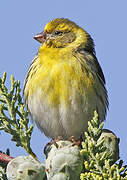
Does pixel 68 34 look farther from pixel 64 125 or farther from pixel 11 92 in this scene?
pixel 11 92

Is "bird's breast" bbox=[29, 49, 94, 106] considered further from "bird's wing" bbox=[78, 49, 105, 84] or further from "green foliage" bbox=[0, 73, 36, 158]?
"green foliage" bbox=[0, 73, 36, 158]

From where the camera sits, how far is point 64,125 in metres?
3.72

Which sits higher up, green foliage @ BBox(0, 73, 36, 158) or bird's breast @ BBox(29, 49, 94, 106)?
bird's breast @ BBox(29, 49, 94, 106)

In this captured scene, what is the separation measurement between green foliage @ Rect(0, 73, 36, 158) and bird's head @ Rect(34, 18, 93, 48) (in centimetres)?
169

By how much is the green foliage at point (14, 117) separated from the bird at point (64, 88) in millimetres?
1034

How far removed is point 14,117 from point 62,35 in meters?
2.03

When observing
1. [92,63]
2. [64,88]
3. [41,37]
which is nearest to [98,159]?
[64,88]

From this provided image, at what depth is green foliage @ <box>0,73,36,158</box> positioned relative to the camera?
7.34 ft

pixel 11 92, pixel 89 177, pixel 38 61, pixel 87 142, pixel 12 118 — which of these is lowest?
pixel 89 177

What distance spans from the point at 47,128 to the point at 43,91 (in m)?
0.47

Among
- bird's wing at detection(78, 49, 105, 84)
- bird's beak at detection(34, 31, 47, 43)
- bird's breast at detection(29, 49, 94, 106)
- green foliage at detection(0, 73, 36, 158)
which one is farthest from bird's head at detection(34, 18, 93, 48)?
green foliage at detection(0, 73, 36, 158)

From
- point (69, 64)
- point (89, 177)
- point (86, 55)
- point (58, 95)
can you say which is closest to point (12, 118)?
point (89, 177)

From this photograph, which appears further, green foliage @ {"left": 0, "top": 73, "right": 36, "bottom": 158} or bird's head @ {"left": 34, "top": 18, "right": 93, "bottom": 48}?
bird's head @ {"left": 34, "top": 18, "right": 93, "bottom": 48}

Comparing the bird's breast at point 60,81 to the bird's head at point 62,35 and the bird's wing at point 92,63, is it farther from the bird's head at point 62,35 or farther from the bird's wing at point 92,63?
the bird's head at point 62,35
